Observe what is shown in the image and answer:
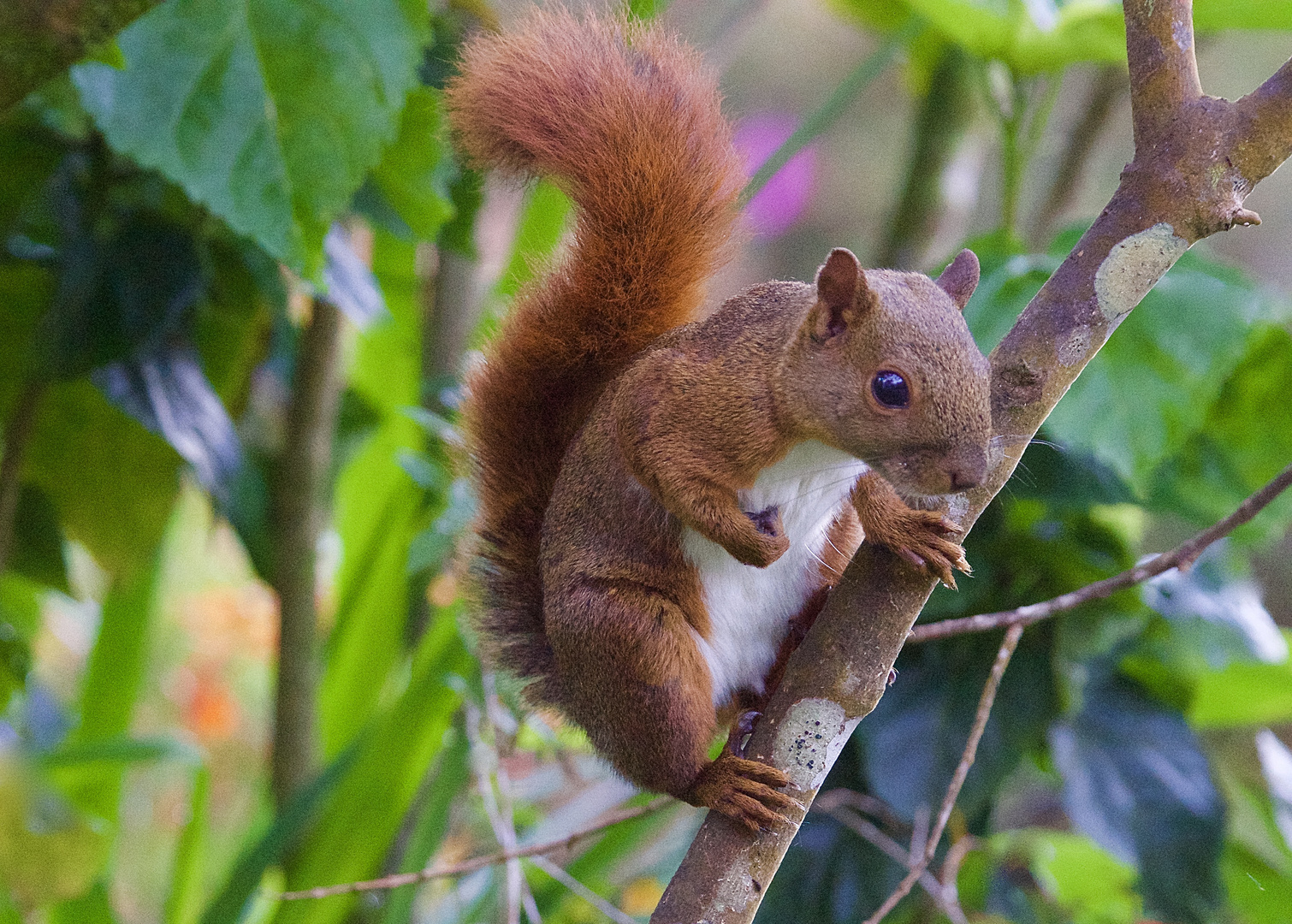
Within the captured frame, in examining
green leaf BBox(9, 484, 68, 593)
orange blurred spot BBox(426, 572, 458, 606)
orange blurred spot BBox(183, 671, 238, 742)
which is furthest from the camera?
orange blurred spot BBox(183, 671, 238, 742)

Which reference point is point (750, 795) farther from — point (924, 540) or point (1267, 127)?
point (1267, 127)

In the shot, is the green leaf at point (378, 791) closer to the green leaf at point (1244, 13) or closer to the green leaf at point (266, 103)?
the green leaf at point (266, 103)

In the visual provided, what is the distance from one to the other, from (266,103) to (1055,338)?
678 mm

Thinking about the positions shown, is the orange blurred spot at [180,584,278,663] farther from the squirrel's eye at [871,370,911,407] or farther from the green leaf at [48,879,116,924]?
the squirrel's eye at [871,370,911,407]

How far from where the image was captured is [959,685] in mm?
1317

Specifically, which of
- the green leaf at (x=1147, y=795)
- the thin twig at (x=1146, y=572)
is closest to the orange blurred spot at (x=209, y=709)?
the green leaf at (x=1147, y=795)

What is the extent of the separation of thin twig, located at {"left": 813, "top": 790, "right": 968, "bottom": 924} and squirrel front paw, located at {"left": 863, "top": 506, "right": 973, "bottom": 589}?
0.42m

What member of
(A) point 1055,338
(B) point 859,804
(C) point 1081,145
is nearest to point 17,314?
(B) point 859,804

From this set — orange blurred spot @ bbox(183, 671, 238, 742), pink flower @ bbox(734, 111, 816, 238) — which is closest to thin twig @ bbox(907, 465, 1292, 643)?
pink flower @ bbox(734, 111, 816, 238)

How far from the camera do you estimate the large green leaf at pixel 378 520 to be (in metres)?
1.72

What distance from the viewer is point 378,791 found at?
1482mm

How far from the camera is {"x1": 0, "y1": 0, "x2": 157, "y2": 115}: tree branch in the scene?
69cm

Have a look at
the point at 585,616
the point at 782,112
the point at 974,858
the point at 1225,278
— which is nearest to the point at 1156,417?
the point at 1225,278

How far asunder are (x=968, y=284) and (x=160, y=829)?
273cm
